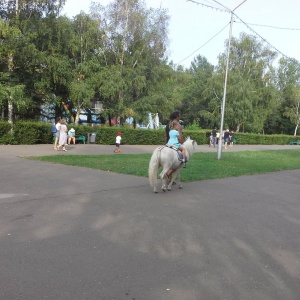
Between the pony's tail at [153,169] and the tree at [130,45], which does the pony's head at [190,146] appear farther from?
the tree at [130,45]

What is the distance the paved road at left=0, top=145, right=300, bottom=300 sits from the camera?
3482 millimetres

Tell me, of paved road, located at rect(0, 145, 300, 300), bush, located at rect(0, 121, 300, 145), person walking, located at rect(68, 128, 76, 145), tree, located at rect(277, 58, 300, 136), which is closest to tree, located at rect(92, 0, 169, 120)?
bush, located at rect(0, 121, 300, 145)

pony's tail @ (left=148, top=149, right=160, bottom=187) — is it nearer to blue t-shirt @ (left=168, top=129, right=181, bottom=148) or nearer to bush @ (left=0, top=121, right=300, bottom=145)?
blue t-shirt @ (left=168, top=129, right=181, bottom=148)

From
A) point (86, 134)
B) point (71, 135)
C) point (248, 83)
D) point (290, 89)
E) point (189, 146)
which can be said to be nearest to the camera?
point (189, 146)

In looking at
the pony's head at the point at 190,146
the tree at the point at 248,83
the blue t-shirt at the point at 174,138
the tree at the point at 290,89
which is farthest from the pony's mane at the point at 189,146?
the tree at the point at 290,89

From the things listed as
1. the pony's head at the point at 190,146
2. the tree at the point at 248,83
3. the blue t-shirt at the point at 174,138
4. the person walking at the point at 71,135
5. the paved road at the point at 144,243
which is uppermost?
the tree at the point at 248,83

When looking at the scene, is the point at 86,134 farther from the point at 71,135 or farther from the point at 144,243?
the point at 144,243

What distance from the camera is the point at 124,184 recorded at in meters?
9.42

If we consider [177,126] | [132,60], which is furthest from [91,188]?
[132,60]

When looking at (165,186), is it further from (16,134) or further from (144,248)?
(16,134)

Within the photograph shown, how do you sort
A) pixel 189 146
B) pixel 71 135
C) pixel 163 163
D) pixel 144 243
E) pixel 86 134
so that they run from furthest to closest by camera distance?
pixel 86 134, pixel 71 135, pixel 189 146, pixel 163 163, pixel 144 243

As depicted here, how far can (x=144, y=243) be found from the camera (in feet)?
15.8

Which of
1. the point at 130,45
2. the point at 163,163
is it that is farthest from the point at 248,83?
the point at 163,163

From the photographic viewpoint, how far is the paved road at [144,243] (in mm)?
3482
